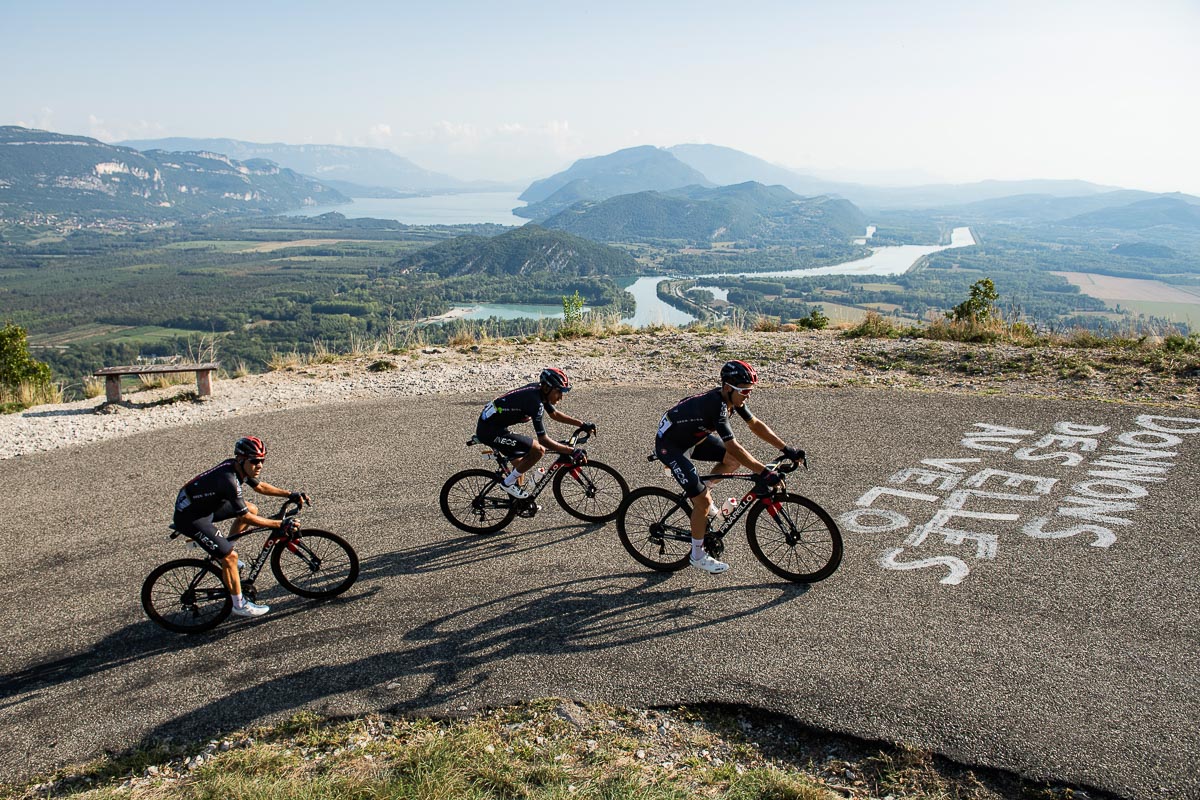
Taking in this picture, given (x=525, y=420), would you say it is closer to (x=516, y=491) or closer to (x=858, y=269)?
(x=516, y=491)

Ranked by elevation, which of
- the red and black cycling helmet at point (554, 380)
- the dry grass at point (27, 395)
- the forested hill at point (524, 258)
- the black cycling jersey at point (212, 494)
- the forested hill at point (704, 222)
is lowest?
the dry grass at point (27, 395)

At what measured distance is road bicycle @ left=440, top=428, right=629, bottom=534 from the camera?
7766 millimetres

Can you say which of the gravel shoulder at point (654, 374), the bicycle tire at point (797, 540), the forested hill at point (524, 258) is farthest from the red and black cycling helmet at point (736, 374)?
the forested hill at point (524, 258)

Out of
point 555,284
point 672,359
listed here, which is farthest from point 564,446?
point 555,284

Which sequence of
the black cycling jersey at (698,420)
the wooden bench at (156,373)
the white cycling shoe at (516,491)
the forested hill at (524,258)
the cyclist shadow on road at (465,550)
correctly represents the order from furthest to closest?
the forested hill at (524,258) → the wooden bench at (156,373) → the white cycling shoe at (516,491) → the cyclist shadow on road at (465,550) → the black cycling jersey at (698,420)

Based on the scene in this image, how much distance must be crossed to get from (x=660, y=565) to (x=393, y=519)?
3.40 metres

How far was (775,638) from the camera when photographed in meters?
5.62

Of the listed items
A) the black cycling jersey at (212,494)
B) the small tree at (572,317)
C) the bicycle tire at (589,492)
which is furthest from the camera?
the small tree at (572,317)

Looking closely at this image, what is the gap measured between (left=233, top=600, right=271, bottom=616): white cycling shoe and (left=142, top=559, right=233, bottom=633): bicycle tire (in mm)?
107

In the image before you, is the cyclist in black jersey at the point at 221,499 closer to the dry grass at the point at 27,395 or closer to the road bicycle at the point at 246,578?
the road bicycle at the point at 246,578

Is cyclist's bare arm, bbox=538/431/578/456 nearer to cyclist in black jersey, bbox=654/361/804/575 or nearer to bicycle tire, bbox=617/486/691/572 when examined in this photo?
bicycle tire, bbox=617/486/691/572

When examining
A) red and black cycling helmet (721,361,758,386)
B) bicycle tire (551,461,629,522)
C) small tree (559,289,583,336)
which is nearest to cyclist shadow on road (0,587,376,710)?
bicycle tire (551,461,629,522)

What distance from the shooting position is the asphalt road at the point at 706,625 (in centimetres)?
480

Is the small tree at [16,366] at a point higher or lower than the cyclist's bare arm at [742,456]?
lower
